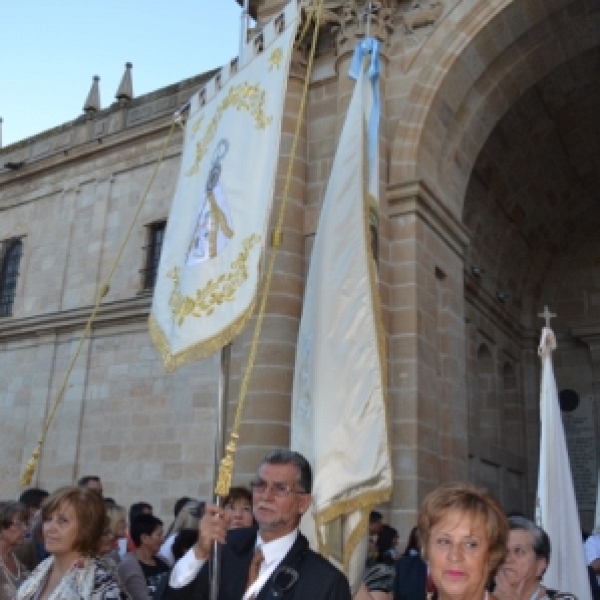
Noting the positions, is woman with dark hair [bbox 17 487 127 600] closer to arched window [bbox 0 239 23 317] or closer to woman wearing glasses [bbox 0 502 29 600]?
woman wearing glasses [bbox 0 502 29 600]

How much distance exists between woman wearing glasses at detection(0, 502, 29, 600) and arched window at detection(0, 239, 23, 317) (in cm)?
1159

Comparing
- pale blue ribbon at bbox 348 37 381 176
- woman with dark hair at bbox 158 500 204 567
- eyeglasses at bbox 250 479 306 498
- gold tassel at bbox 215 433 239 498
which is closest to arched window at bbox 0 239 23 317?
woman with dark hair at bbox 158 500 204 567

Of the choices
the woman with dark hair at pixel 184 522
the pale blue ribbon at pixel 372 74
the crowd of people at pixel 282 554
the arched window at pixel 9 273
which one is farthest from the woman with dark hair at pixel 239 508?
the arched window at pixel 9 273

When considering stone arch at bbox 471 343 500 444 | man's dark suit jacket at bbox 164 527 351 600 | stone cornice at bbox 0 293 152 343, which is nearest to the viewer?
man's dark suit jacket at bbox 164 527 351 600

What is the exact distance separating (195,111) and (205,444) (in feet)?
22.7

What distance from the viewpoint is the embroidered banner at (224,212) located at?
15.1 feet

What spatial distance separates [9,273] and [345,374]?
13094mm

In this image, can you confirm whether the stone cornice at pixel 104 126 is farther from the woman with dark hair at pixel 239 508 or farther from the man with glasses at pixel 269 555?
the man with glasses at pixel 269 555

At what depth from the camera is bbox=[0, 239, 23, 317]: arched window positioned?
52.2 ft

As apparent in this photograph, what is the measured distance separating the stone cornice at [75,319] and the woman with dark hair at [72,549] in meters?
9.51

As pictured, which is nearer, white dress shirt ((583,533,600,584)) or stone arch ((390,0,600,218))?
white dress shirt ((583,533,600,584))

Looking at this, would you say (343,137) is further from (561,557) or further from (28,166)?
(28,166)

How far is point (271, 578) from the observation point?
298 cm

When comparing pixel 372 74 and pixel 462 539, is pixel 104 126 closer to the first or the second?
pixel 372 74
